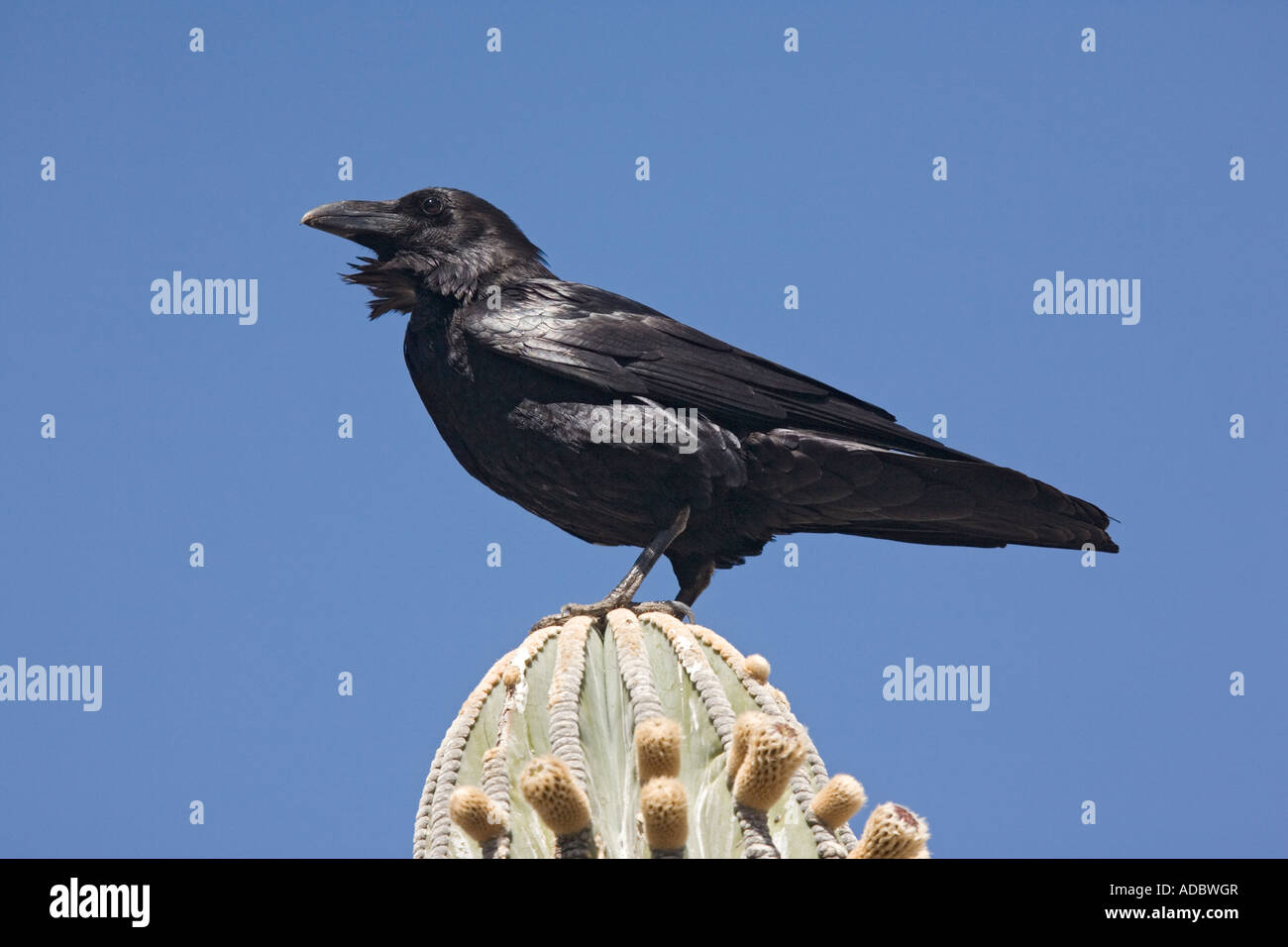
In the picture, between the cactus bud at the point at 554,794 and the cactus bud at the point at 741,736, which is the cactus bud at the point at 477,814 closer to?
the cactus bud at the point at 554,794

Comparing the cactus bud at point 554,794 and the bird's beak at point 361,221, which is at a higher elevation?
the bird's beak at point 361,221

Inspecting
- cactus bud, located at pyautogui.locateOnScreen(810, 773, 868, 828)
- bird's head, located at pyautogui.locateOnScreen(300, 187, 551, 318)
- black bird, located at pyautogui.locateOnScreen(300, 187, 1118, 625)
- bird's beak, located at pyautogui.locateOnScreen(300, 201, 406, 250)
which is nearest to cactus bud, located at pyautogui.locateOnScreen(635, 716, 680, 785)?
cactus bud, located at pyautogui.locateOnScreen(810, 773, 868, 828)

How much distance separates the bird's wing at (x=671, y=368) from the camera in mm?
6773

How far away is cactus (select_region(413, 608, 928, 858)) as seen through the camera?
3908 millimetres

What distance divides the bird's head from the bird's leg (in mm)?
1670

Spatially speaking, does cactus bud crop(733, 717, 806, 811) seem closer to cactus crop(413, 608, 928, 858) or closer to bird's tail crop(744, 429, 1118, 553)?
cactus crop(413, 608, 928, 858)

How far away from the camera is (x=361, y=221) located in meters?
7.48

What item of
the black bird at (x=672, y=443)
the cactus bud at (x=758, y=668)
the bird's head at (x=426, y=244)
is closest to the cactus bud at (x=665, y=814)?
the cactus bud at (x=758, y=668)

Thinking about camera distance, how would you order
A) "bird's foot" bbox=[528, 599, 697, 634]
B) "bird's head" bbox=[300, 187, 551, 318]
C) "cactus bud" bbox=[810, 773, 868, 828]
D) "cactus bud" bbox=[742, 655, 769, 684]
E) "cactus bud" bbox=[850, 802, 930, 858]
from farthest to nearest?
"bird's head" bbox=[300, 187, 551, 318]
"bird's foot" bbox=[528, 599, 697, 634]
"cactus bud" bbox=[742, 655, 769, 684]
"cactus bud" bbox=[810, 773, 868, 828]
"cactus bud" bbox=[850, 802, 930, 858]

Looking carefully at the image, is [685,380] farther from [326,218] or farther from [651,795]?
[651,795]

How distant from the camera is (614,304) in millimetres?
7309

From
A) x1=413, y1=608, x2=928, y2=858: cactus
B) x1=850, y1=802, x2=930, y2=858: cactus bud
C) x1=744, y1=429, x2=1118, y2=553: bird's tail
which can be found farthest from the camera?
x1=744, y1=429, x2=1118, y2=553: bird's tail

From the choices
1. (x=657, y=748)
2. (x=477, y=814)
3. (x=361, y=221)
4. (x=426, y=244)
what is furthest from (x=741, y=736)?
(x=361, y=221)

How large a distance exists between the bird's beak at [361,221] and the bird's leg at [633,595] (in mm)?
2259
